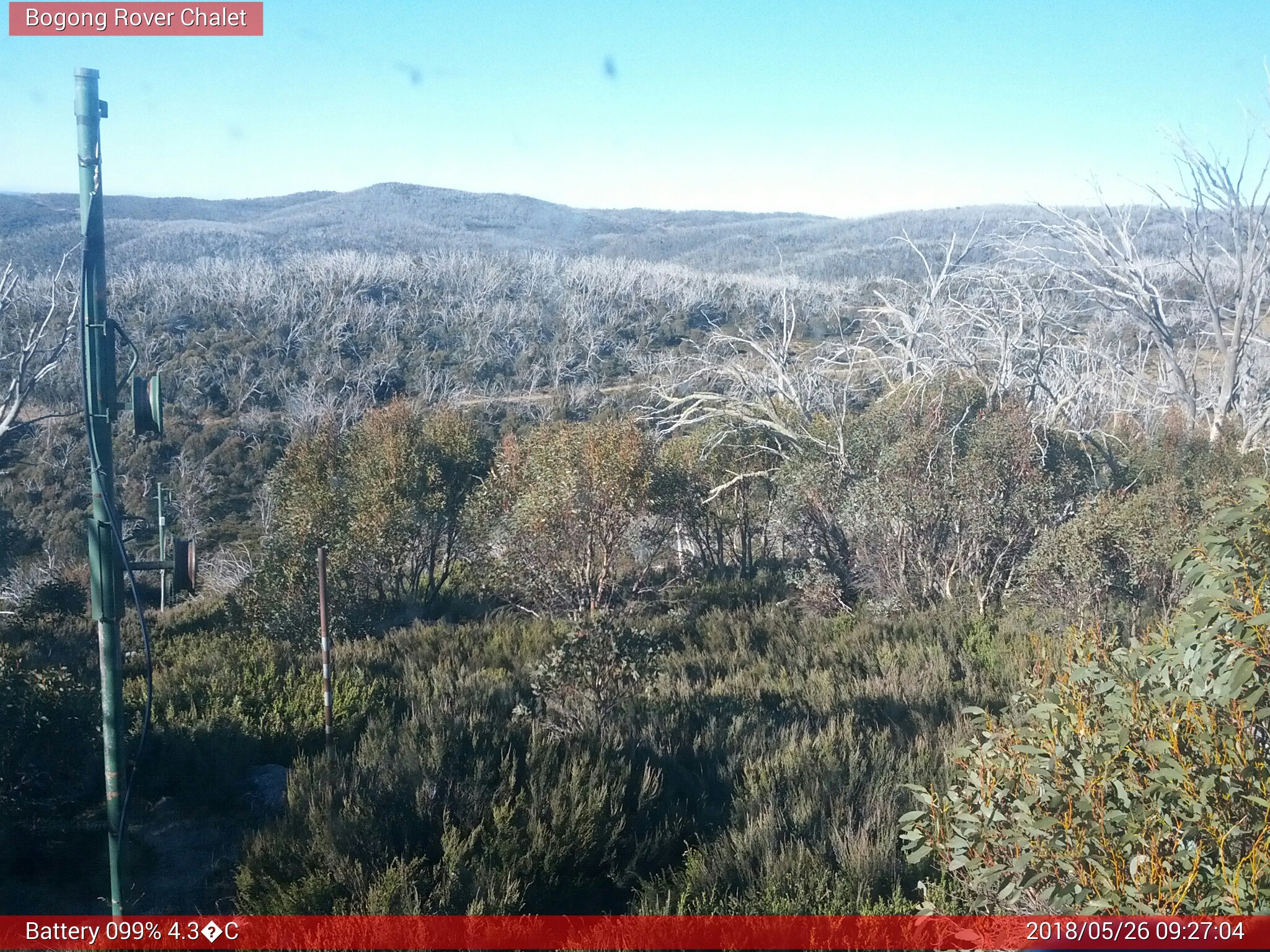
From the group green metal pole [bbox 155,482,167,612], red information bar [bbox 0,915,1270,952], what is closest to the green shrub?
red information bar [bbox 0,915,1270,952]

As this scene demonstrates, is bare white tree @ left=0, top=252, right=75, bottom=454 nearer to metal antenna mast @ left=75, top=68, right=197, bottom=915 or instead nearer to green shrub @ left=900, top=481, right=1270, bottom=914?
metal antenna mast @ left=75, top=68, right=197, bottom=915

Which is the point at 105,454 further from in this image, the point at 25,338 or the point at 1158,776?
the point at 25,338

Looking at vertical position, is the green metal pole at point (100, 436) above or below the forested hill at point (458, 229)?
below

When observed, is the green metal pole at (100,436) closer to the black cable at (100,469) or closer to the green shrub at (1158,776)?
the black cable at (100,469)

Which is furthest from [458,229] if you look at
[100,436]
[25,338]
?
[100,436]

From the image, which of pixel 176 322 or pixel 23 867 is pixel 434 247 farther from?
pixel 23 867

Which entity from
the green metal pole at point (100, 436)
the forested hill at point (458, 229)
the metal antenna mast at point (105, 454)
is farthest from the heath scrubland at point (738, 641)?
the forested hill at point (458, 229)
